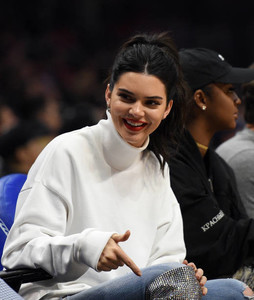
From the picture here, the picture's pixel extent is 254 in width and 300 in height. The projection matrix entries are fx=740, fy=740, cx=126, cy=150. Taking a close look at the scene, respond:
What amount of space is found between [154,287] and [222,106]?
1.61 meters

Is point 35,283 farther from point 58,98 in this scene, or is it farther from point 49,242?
point 58,98

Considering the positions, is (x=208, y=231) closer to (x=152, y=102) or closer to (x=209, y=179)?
(x=209, y=179)

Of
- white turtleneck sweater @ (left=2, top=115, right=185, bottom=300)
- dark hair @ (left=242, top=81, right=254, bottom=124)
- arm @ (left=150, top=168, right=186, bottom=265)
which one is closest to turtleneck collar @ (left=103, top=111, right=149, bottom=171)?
white turtleneck sweater @ (left=2, top=115, right=185, bottom=300)

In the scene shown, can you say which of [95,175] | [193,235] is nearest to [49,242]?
[95,175]

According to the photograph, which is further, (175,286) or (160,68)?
Answer: (160,68)

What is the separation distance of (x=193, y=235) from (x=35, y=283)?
3.09ft

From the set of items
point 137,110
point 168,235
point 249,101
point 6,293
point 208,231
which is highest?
point 137,110

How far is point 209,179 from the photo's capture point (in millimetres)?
3629

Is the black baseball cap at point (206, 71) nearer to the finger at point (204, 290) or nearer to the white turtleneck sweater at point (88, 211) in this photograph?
the white turtleneck sweater at point (88, 211)

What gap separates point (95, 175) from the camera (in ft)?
9.06

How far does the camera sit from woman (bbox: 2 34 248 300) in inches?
94.0

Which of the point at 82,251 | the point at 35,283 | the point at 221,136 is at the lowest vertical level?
the point at 221,136

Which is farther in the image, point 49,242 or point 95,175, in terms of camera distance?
point 95,175

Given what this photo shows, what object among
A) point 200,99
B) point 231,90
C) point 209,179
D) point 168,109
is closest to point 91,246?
point 168,109
